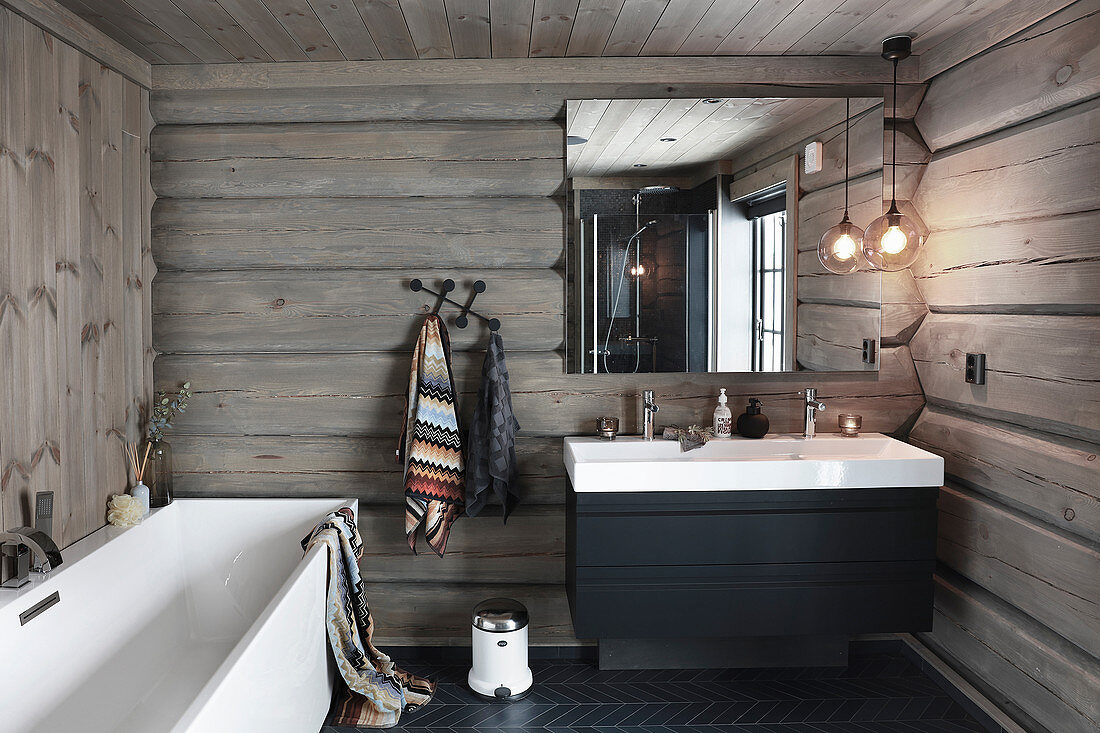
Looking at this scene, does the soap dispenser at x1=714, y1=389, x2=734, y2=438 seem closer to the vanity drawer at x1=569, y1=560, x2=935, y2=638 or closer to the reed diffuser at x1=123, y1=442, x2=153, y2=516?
the vanity drawer at x1=569, y1=560, x2=935, y2=638

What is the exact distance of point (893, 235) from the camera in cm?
277

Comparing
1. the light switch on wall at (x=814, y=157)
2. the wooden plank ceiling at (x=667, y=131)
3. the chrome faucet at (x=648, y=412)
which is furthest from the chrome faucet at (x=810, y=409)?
the wooden plank ceiling at (x=667, y=131)

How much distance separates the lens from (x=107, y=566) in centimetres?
244

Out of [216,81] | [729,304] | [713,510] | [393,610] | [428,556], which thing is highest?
[216,81]

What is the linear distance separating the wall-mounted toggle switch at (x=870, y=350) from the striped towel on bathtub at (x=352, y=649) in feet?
6.87

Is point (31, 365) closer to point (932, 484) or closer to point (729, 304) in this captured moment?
point (729, 304)

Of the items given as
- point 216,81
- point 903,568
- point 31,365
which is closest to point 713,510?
point 903,568

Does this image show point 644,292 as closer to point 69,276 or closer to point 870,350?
point 870,350

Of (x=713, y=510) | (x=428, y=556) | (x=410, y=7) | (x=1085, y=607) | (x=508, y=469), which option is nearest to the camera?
(x=1085, y=607)

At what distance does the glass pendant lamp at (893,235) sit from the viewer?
2.73 metres

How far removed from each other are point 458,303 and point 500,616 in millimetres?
1213

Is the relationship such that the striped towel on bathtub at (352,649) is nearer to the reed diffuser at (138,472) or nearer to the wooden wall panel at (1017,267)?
the reed diffuser at (138,472)

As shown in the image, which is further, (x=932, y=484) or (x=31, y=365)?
(x=932, y=484)

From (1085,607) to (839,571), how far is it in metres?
0.71
